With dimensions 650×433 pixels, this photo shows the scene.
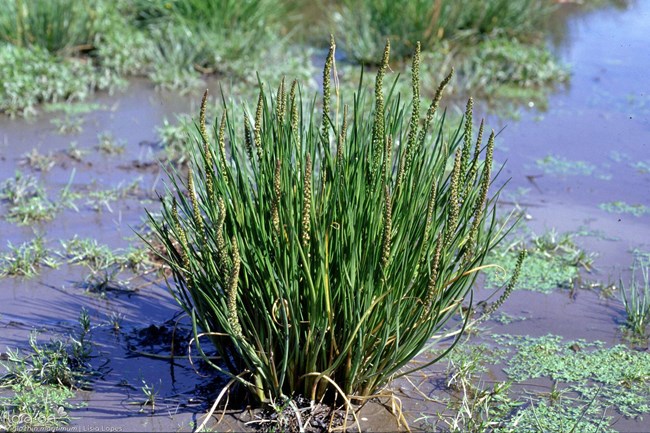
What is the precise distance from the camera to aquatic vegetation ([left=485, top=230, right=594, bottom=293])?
467 cm

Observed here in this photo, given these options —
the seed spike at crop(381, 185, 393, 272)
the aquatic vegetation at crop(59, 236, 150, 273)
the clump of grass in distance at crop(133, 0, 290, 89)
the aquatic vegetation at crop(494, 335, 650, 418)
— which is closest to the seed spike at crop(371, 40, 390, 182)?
the seed spike at crop(381, 185, 393, 272)

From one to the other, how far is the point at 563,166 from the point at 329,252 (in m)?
3.74

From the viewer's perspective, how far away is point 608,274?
481cm

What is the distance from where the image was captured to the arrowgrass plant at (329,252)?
9.95 ft

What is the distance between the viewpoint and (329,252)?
3.10m

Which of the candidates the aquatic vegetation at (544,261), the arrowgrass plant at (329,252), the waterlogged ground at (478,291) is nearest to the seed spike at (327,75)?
the arrowgrass plant at (329,252)

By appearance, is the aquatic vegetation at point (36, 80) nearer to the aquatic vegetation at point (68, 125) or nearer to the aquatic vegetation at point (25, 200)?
the aquatic vegetation at point (68, 125)

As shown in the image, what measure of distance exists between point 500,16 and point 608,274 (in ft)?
16.3

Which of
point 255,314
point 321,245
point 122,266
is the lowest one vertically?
point 122,266

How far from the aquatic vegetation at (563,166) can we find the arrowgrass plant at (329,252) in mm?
3244

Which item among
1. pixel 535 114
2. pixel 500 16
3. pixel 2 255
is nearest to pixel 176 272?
pixel 2 255

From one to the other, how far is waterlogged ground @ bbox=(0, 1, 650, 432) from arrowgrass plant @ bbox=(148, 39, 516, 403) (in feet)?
1.03

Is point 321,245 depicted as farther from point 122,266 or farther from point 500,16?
point 500,16

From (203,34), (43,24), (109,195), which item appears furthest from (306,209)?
(43,24)
